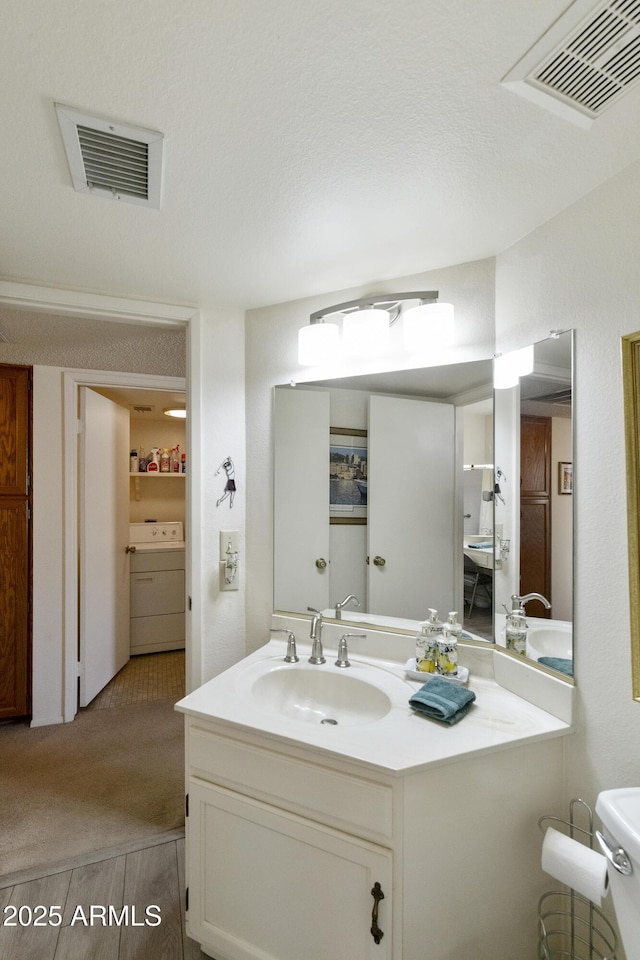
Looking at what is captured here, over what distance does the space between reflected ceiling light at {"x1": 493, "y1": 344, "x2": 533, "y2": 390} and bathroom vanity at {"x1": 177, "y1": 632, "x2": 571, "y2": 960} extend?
3.20 ft

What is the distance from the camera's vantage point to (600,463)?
1.20 metres

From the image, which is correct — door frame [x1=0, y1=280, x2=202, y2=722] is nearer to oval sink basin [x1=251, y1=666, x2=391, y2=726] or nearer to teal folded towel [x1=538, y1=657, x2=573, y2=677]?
oval sink basin [x1=251, y1=666, x2=391, y2=726]

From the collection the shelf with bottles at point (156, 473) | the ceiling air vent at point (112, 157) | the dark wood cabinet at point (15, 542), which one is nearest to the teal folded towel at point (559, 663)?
the ceiling air vent at point (112, 157)

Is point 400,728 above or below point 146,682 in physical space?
above

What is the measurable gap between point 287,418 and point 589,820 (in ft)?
5.16

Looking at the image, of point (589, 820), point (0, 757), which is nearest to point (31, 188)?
point (589, 820)

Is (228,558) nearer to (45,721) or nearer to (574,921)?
(574,921)

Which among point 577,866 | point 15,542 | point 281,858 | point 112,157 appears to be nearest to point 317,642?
point 281,858

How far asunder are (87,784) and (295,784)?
1613 millimetres

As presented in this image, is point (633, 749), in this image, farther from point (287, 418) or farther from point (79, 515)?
point (79, 515)

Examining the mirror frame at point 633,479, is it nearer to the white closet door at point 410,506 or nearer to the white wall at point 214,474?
the white closet door at point 410,506

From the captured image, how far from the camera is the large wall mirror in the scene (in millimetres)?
1395

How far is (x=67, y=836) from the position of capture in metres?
1.87

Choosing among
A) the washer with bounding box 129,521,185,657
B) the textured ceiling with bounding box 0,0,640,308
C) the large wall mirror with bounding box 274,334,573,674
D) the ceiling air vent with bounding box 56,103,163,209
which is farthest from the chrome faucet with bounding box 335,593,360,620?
the washer with bounding box 129,521,185,657
